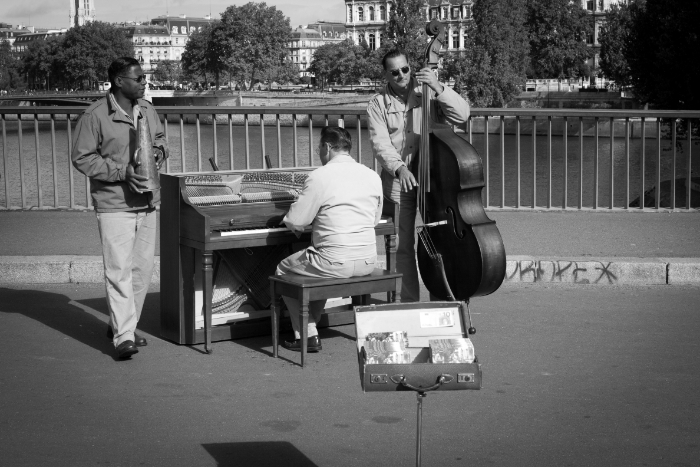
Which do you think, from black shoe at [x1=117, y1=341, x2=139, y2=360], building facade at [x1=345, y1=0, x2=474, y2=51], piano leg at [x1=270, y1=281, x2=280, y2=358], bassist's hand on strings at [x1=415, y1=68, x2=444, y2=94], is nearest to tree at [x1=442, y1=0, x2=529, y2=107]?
building facade at [x1=345, y1=0, x2=474, y2=51]

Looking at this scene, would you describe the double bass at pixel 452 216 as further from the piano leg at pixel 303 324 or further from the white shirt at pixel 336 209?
the piano leg at pixel 303 324

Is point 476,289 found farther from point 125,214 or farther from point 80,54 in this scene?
point 80,54

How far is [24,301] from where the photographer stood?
7438 millimetres

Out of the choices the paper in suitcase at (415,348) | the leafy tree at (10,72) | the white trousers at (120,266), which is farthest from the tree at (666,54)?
the leafy tree at (10,72)

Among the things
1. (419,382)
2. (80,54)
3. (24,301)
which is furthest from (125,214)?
(80,54)

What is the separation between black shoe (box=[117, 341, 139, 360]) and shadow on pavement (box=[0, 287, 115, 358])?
0.56 feet

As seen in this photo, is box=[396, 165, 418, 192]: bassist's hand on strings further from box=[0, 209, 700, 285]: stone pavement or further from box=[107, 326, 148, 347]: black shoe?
box=[0, 209, 700, 285]: stone pavement

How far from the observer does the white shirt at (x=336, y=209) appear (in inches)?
227

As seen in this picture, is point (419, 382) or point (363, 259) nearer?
point (419, 382)

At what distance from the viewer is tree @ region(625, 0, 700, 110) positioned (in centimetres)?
2583

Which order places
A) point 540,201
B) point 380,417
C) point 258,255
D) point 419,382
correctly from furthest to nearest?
1. point 540,201
2. point 258,255
3. point 380,417
4. point 419,382

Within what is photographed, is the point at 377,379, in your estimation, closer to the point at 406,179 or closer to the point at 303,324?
the point at 303,324

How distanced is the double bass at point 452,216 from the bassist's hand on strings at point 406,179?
0.04m

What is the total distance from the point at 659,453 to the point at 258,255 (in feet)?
10.3
